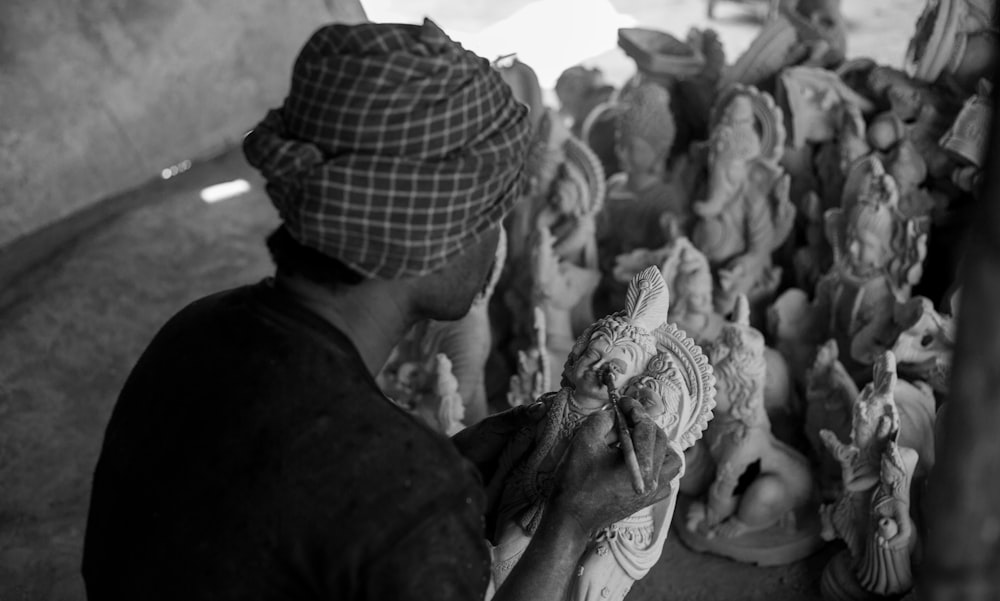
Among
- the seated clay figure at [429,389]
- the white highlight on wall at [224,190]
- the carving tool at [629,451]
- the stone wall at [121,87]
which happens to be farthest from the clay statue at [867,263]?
the stone wall at [121,87]

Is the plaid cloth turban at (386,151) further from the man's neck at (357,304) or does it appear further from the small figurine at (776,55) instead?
the small figurine at (776,55)

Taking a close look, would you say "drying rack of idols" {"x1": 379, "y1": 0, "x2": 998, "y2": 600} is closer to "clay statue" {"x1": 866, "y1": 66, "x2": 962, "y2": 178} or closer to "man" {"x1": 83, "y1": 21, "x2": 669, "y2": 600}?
"clay statue" {"x1": 866, "y1": 66, "x2": 962, "y2": 178}

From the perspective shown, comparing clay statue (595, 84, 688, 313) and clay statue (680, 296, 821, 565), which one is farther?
clay statue (595, 84, 688, 313)

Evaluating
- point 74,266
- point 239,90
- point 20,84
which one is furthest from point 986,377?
point 239,90

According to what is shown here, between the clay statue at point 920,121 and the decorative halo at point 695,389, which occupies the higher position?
the decorative halo at point 695,389

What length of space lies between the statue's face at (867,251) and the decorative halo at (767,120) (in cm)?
60

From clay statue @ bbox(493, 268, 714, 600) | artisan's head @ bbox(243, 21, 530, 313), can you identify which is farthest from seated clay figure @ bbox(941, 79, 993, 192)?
artisan's head @ bbox(243, 21, 530, 313)

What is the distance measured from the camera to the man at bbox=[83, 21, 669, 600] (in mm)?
1431

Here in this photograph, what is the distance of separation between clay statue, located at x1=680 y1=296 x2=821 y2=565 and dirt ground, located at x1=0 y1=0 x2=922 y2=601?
0.09 metres

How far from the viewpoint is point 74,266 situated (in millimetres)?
5613

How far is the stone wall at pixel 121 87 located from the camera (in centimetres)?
612

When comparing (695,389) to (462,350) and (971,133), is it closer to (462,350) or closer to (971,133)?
(462,350)

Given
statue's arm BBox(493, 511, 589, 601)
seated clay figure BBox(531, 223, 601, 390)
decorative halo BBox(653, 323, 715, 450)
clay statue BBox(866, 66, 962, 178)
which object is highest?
statue's arm BBox(493, 511, 589, 601)

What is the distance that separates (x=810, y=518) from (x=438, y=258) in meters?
2.63
